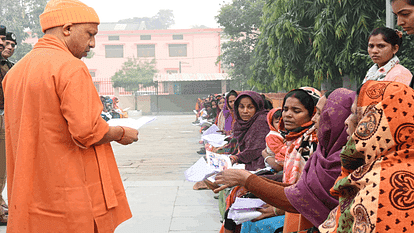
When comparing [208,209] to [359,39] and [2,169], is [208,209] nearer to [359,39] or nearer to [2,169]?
[2,169]

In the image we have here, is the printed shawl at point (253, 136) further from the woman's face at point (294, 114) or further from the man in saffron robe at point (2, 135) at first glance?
the man in saffron robe at point (2, 135)

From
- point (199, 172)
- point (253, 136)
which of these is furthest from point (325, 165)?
point (253, 136)

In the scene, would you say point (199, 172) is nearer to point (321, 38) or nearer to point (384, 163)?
point (384, 163)

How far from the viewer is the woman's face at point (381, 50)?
288cm

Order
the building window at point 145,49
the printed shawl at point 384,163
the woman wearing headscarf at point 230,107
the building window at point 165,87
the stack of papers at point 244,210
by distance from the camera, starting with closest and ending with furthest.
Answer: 1. the printed shawl at point 384,163
2. the stack of papers at point 244,210
3. the woman wearing headscarf at point 230,107
4. the building window at point 165,87
5. the building window at point 145,49

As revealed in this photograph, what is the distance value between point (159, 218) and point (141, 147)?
6.58 m

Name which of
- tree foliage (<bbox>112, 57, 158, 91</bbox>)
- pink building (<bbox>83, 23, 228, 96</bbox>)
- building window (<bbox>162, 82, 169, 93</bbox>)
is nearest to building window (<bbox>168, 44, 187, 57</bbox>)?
pink building (<bbox>83, 23, 228, 96</bbox>)

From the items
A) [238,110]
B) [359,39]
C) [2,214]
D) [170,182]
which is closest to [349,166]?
[238,110]

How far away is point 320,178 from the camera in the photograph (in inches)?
70.4

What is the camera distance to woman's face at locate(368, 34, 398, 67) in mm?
2879

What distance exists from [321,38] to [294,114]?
9.10ft

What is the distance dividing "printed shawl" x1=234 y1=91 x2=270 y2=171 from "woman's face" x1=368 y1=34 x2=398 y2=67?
120 cm

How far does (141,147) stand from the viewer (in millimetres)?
10633

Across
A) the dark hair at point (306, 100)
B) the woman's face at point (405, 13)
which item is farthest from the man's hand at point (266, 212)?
the woman's face at point (405, 13)
